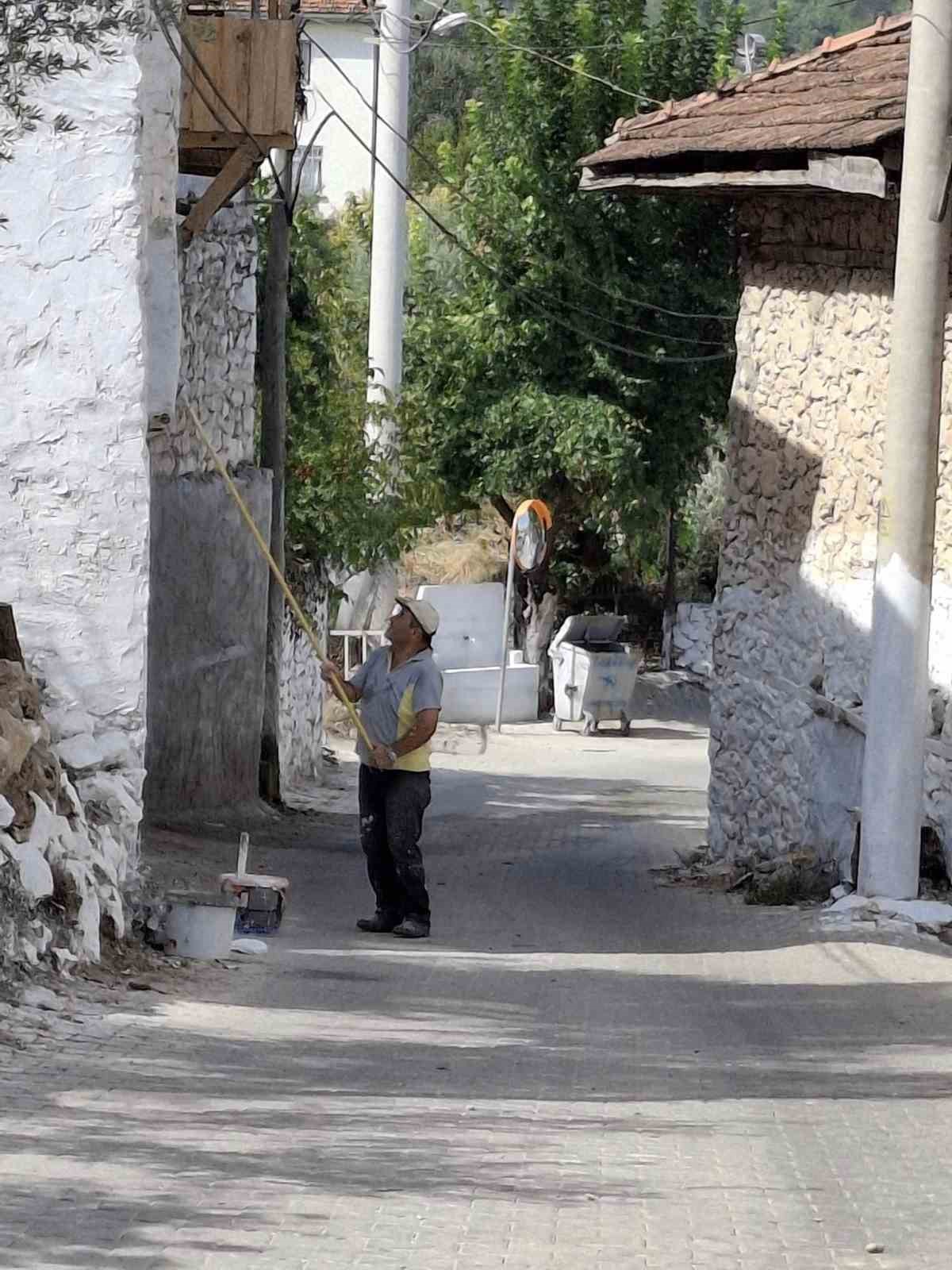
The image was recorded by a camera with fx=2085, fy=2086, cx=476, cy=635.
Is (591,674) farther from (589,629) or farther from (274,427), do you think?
(274,427)

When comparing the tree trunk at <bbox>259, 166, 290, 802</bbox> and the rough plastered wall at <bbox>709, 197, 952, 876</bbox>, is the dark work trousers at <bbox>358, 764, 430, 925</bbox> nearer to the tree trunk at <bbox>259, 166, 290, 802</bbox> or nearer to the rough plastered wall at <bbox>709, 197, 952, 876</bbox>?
the rough plastered wall at <bbox>709, 197, 952, 876</bbox>

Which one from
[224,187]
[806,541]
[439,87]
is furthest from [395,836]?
[439,87]

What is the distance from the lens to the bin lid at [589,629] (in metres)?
27.8

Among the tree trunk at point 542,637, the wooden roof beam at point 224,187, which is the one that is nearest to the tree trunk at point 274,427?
the wooden roof beam at point 224,187

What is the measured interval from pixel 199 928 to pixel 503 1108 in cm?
292

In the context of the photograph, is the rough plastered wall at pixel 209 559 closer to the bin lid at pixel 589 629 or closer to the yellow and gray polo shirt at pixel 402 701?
the yellow and gray polo shirt at pixel 402 701

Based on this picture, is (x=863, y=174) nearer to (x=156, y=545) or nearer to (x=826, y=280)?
(x=826, y=280)

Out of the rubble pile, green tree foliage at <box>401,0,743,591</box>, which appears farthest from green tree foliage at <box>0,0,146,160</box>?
green tree foliage at <box>401,0,743,591</box>

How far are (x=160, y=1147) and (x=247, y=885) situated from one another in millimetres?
4229

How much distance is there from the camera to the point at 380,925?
10.4 metres

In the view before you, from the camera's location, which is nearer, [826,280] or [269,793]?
[826,280]

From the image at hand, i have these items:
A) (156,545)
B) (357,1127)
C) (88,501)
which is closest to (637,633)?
(156,545)

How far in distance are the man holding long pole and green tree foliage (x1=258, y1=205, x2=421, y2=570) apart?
820 centimetres

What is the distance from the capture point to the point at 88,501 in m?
9.26
